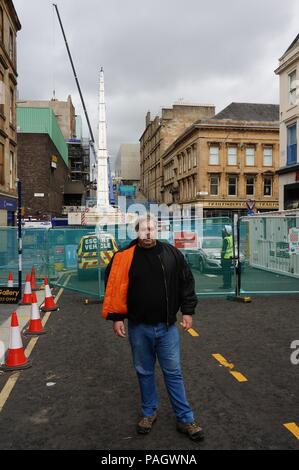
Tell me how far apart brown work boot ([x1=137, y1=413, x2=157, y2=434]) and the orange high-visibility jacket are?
103 centimetres

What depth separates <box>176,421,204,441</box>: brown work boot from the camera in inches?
154

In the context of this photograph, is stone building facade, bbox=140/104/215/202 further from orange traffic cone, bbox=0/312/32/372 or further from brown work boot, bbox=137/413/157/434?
brown work boot, bbox=137/413/157/434

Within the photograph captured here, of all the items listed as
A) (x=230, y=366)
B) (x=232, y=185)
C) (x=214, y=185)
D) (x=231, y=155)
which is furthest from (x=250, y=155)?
(x=230, y=366)

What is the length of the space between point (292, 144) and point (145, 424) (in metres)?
24.8

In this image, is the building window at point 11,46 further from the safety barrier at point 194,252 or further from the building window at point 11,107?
the safety barrier at point 194,252

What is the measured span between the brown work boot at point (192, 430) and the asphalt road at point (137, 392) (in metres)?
0.06

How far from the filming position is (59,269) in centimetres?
1683

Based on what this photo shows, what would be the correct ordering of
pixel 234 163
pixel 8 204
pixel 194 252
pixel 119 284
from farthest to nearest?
pixel 234 163 → pixel 8 204 → pixel 194 252 → pixel 119 284

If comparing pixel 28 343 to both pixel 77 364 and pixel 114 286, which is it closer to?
pixel 77 364

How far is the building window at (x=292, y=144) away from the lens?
2575 cm

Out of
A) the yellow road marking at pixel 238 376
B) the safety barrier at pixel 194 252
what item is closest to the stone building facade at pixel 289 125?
the safety barrier at pixel 194 252

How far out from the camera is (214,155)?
49.4 meters

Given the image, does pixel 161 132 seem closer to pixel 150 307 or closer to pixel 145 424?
pixel 150 307

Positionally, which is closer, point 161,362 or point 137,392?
point 161,362
